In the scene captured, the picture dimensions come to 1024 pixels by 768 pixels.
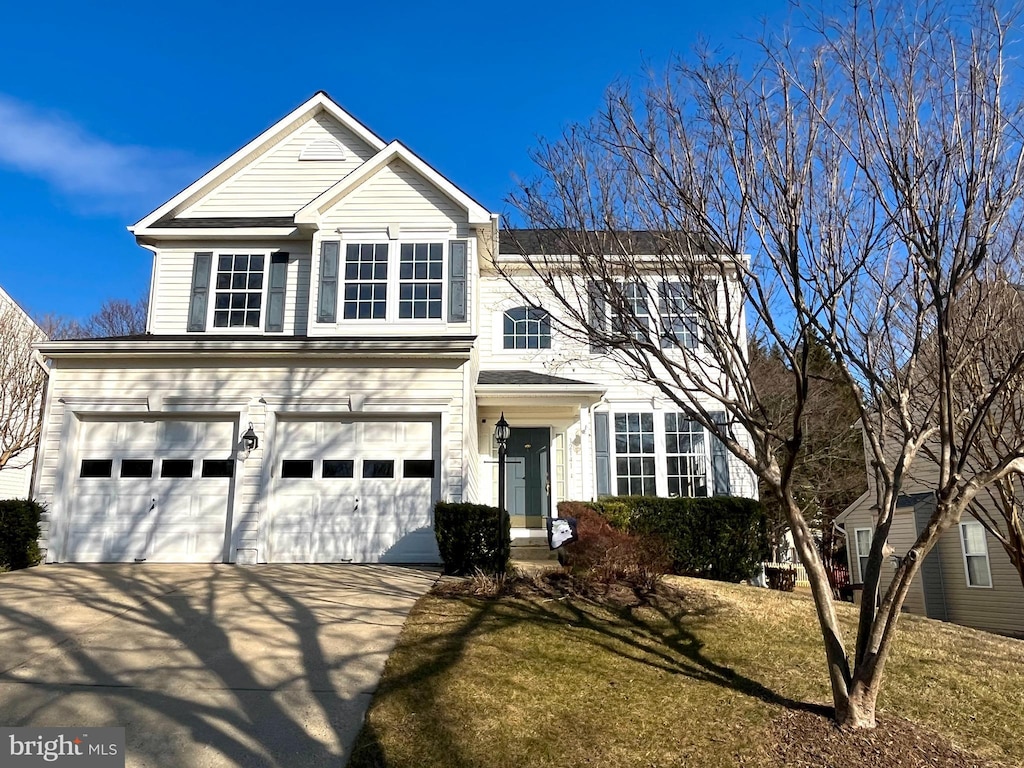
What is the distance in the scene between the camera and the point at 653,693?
6.11 meters

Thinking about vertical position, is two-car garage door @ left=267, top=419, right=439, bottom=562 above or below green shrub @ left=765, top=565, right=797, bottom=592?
above

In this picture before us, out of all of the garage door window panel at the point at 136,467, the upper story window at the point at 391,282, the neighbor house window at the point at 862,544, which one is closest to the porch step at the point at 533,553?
the upper story window at the point at 391,282

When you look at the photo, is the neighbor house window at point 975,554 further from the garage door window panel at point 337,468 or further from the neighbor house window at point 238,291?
the neighbor house window at point 238,291

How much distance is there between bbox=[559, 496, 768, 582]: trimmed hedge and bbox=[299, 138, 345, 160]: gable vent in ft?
30.1

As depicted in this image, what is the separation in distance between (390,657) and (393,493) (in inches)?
220

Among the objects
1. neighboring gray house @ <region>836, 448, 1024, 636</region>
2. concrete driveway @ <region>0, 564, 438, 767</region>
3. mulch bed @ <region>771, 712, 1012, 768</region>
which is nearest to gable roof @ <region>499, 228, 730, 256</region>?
mulch bed @ <region>771, 712, 1012, 768</region>

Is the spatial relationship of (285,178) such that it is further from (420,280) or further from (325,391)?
(325,391)

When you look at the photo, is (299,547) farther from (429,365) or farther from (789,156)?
(789,156)

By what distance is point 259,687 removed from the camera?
597 centimetres

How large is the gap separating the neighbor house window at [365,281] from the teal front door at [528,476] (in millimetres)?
3921

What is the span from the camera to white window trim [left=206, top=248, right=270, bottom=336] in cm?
1459

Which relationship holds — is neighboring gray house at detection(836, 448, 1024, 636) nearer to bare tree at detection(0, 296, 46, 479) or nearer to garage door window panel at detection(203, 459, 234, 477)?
garage door window panel at detection(203, 459, 234, 477)

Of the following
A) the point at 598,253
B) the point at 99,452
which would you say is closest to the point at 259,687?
the point at 598,253

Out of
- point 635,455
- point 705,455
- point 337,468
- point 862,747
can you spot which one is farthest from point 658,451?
point 862,747
